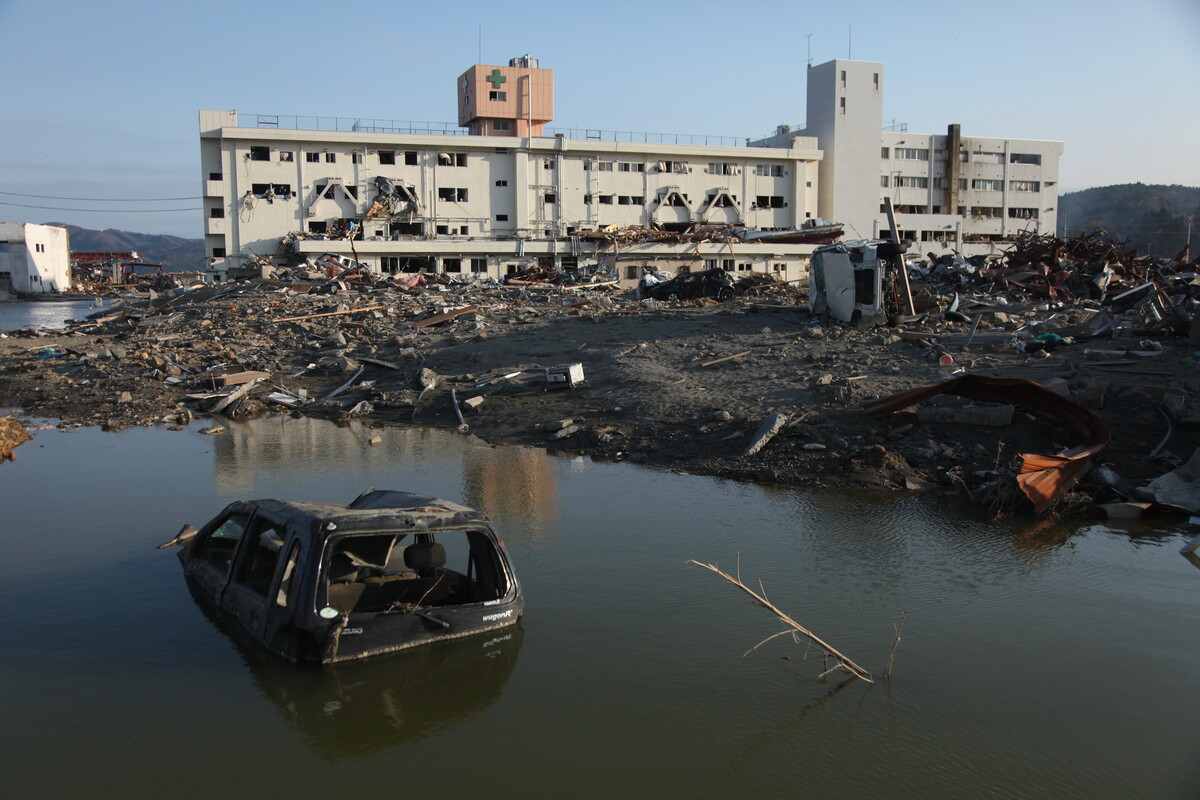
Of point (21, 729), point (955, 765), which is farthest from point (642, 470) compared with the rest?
point (21, 729)

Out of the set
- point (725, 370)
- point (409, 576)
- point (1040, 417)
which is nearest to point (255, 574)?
point (409, 576)

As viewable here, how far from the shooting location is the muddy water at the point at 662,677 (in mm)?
4961

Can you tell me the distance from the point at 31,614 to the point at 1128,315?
18.5 metres

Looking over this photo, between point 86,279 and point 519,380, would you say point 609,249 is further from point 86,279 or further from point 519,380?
point 86,279

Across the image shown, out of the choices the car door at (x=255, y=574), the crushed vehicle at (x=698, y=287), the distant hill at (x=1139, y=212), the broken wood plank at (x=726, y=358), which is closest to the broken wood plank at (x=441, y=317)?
the crushed vehicle at (x=698, y=287)

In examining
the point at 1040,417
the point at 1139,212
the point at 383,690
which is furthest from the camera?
the point at 1139,212

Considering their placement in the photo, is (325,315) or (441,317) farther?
(325,315)

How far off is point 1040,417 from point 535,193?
41.3 m

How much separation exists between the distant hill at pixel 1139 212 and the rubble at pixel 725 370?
55.2 m

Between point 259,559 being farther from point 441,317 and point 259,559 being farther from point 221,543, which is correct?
point 441,317

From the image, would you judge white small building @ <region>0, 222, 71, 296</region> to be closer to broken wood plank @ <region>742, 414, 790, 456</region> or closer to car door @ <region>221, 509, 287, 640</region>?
broken wood plank @ <region>742, 414, 790, 456</region>

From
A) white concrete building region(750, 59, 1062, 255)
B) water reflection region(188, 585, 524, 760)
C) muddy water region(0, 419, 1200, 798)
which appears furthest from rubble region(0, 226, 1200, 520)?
white concrete building region(750, 59, 1062, 255)

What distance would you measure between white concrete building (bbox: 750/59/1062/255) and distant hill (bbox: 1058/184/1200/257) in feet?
32.7

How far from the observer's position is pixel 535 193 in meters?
49.8
